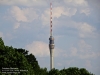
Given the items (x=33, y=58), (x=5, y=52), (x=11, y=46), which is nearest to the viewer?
(x=5, y=52)

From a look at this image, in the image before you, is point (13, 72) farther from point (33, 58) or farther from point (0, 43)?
point (33, 58)

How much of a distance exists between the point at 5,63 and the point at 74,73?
76.5 ft

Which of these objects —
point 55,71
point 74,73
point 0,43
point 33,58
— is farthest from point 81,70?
point 0,43

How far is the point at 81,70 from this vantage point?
8531cm

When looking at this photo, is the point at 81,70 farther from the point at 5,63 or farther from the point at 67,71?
the point at 5,63

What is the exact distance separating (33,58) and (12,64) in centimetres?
3466

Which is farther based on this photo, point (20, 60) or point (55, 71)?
point (55, 71)

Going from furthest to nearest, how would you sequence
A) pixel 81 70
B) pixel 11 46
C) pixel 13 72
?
pixel 81 70 → pixel 11 46 → pixel 13 72

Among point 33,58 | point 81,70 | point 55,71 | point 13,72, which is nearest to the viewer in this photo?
point 13,72

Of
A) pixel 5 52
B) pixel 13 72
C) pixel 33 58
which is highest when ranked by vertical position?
pixel 33 58

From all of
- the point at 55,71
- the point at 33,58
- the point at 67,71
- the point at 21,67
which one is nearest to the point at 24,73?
the point at 21,67

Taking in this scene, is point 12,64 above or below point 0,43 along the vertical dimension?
below

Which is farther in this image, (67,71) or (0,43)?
(67,71)

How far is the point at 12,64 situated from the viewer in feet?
214
